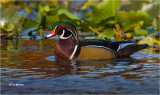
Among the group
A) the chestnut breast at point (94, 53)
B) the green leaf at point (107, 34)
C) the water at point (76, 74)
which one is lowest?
the water at point (76, 74)

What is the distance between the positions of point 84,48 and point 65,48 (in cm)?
46

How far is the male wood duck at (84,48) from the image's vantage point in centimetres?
973

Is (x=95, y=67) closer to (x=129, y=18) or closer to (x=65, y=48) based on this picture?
(x=65, y=48)

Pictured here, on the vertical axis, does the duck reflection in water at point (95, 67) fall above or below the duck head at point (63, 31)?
below

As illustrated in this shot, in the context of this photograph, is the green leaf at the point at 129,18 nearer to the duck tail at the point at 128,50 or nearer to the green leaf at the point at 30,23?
the green leaf at the point at 30,23

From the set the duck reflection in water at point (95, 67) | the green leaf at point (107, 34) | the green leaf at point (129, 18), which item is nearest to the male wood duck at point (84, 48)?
the duck reflection in water at point (95, 67)

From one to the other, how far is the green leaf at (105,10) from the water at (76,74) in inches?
128

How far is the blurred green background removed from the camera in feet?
46.2

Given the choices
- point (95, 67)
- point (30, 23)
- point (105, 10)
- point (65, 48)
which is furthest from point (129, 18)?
point (95, 67)

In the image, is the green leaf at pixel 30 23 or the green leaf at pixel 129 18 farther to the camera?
the green leaf at pixel 30 23

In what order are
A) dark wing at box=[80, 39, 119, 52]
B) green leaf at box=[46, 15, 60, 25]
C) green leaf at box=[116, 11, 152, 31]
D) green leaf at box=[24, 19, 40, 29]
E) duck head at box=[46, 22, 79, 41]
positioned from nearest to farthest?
1. dark wing at box=[80, 39, 119, 52]
2. duck head at box=[46, 22, 79, 41]
3. green leaf at box=[116, 11, 152, 31]
4. green leaf at box=[24, 19, 40, 29]
5. green leaf at box=[46, 15, 60, 25]

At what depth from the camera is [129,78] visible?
7.36 metres

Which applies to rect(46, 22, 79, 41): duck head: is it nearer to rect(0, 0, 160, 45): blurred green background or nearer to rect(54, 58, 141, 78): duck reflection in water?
rect(54, 58, 141, 78): duck reflection in water

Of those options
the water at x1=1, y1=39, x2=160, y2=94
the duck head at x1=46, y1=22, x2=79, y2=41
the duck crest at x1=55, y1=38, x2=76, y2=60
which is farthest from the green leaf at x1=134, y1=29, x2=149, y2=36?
the duck crest at x1=55, y1=38, x2=76, y2=60
